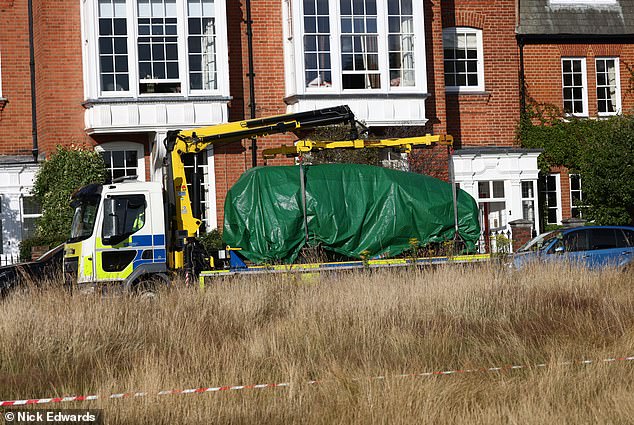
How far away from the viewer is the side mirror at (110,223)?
58.1 ft

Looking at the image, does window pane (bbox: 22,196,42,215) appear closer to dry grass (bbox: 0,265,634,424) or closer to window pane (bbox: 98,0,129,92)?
window pane (bbox: 98,0,129,92)

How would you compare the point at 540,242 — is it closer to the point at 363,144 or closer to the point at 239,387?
the point at 363,144

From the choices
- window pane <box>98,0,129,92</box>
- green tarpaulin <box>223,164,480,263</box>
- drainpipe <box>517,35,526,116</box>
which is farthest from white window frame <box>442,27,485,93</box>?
→ green tarpaulin <box>223,164,480,263</box>

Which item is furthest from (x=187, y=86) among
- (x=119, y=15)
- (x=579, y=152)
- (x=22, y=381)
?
(x=22, y=381)

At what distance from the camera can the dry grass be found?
9.67 metres

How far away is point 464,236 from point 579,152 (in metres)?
10.8

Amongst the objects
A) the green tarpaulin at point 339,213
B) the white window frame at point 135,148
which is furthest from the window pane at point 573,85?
the white window frame at point 135,148

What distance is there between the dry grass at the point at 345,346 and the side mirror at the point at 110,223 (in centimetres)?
287

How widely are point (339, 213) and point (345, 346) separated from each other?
6.37 meters

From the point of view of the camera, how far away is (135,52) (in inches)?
953

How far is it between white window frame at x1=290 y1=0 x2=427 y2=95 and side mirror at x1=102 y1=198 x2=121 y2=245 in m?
8.55

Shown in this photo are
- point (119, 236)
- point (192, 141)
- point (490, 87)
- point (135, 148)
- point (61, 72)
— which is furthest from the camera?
point (490, 87)

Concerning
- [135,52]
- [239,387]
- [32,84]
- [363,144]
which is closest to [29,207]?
[32,84]

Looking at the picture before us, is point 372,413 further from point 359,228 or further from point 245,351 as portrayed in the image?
point 359,228
